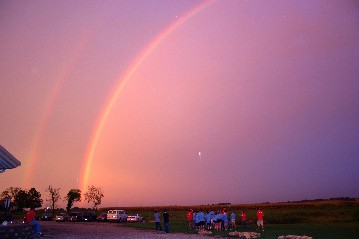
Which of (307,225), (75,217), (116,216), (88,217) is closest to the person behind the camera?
(307,225)

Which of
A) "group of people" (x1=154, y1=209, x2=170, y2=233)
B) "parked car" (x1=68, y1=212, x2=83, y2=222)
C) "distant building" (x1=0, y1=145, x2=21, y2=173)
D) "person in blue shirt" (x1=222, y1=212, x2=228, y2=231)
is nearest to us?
"distant building" (x1=0, y1=145, x2=21, y2=173)

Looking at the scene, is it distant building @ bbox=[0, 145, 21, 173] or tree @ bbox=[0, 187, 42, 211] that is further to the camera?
tree @ bbox=[0, 187, 42, 211]

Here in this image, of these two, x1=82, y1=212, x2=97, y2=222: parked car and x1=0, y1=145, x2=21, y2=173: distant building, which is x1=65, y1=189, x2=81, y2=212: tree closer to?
x1=82, y1=212, x2=97, y2=222: parked car

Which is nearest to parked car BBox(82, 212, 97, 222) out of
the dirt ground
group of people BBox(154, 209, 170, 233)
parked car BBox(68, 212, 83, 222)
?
parked car BBox(68, 212, 83, 222)

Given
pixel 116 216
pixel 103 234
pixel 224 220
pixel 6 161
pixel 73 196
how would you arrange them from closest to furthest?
pixel 6 161 < pixel 103 234 < pixel 224 220 < pixel 116 216 < pixel 73 196

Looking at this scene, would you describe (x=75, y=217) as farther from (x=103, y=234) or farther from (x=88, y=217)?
(x=103, y=234)

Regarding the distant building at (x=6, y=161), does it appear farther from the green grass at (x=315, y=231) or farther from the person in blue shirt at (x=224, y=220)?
the person in blue shirt at (x=224, y=220)

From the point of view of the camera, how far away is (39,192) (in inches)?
5556

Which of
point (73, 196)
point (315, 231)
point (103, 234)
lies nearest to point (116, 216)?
point (103, 234)

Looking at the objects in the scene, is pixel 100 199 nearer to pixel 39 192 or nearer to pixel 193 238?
pixel 39 192

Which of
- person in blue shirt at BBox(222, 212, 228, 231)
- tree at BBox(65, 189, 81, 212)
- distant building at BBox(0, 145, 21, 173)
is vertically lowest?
person in blue shirt at BBox(222, 212, 228, 231)

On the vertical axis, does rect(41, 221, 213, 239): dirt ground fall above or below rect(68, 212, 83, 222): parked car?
below

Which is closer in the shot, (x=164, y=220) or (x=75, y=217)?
(x=164, y=220)

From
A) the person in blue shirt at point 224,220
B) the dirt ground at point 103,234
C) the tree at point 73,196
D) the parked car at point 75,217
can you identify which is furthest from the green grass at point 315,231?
the tree at point 73,196
